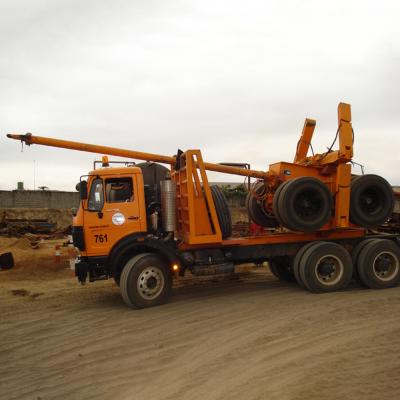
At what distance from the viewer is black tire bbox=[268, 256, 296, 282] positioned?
10109 mm

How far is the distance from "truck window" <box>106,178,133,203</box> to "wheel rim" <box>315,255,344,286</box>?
4005 millimetres

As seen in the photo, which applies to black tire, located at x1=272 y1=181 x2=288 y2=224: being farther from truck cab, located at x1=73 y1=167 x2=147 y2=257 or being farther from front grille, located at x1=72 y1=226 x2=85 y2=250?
front grille, located at x1=72 y1=226 x2=85 y2=250

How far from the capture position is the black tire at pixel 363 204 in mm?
9289

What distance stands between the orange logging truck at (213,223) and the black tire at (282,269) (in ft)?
0.45

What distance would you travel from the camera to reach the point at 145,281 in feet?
26.4

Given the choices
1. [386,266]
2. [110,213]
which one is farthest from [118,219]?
[386,266]

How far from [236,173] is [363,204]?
2.83 m

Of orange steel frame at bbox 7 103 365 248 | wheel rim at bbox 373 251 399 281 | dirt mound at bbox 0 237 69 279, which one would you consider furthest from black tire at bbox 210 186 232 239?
dirt mound at bbox 0 237 69 279

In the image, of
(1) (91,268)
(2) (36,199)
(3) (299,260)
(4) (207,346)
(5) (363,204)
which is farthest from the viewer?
(2) (36,199)

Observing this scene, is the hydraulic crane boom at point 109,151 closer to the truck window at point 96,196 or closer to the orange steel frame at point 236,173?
the orange steel frame at point 236,173

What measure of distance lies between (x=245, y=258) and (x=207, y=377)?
4.43m

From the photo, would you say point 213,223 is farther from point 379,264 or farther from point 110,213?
point 379,264

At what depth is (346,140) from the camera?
9.13 m

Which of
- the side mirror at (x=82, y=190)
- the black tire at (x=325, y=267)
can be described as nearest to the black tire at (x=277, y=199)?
the black tire at (x=325, y=267)
